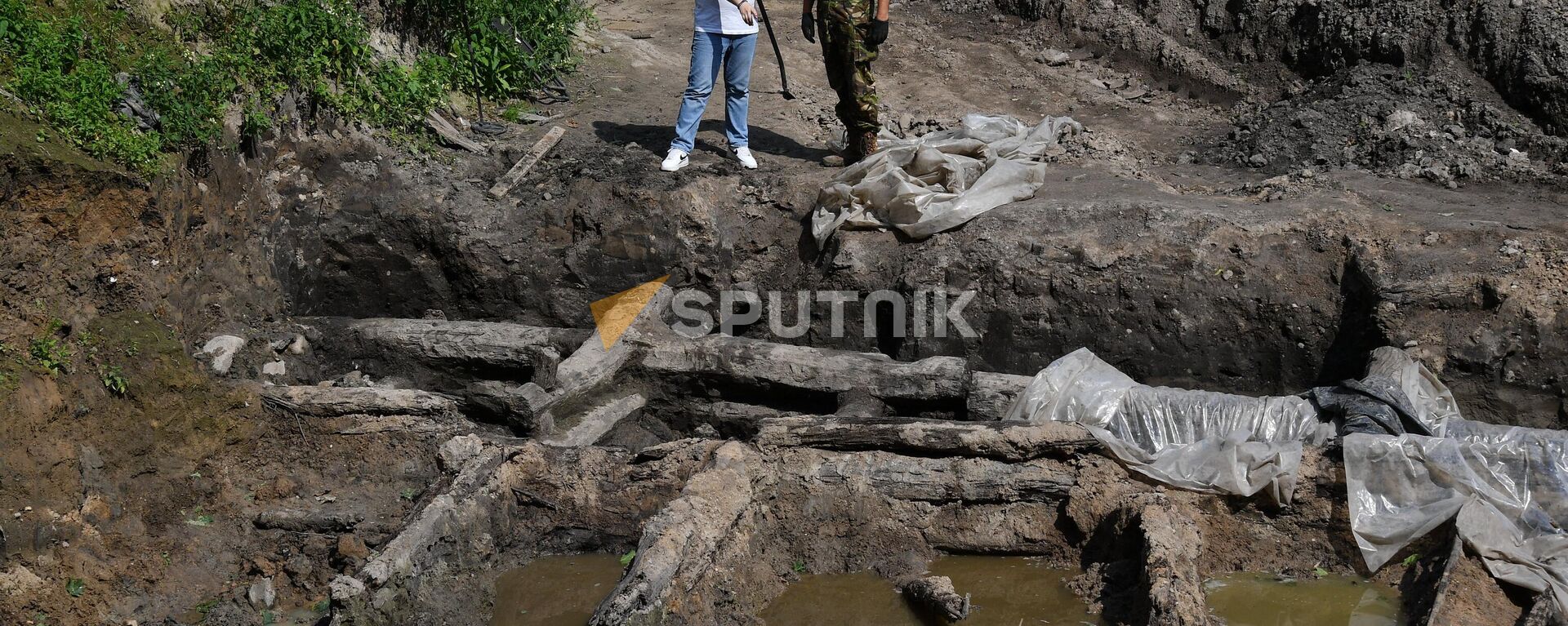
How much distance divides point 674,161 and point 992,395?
2654 millimetres

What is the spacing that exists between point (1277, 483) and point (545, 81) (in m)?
5.99

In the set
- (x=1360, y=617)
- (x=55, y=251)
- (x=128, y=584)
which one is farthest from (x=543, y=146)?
(x=1360, y=617)

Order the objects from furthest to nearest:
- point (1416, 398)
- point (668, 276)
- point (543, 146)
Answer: point (543, 146), point (668, 276), point (1416, 398)

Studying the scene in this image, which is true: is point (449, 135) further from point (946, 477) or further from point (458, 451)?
point (946, 477)

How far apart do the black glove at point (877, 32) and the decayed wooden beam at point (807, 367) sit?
6.44 ft

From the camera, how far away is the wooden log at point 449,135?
7.27m

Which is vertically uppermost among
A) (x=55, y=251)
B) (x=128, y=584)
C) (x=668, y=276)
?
(x=55, y=251)

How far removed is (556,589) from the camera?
14.9ft

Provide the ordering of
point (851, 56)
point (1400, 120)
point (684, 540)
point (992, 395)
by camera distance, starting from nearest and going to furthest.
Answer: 1. point (684, 540)
2. point (992, 395)
3. point (851, 56)
4. point (1400, 120)

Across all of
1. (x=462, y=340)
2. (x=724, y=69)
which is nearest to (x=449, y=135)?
(x=462, y=340)

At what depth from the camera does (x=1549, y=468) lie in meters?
4.22

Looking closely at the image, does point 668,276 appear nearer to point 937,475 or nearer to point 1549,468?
point 937,475

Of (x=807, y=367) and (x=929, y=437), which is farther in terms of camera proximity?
(x=807, y=367)

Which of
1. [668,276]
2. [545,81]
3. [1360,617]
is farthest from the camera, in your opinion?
[545,81]
